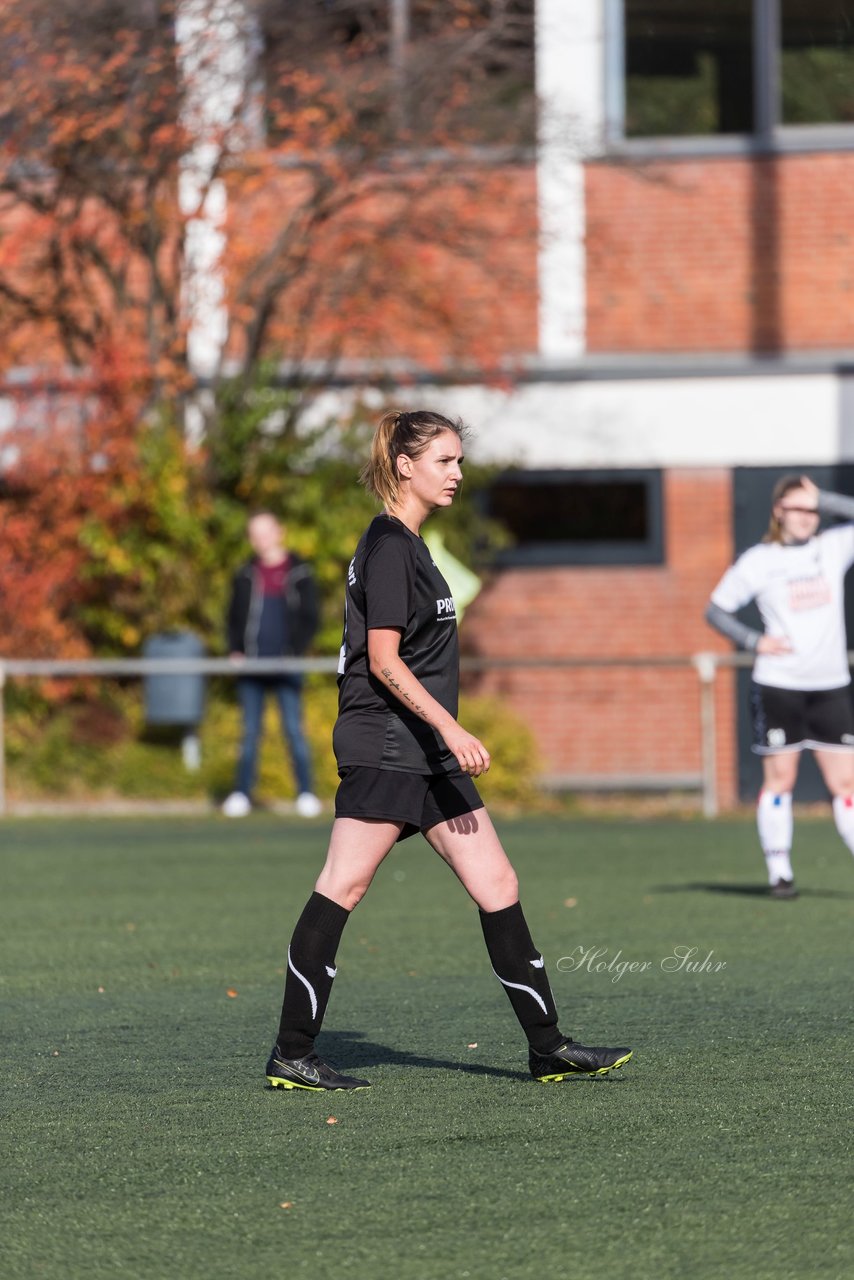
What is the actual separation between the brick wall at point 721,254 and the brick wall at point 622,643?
4.20ft

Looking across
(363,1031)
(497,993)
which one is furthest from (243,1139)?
(497,993)

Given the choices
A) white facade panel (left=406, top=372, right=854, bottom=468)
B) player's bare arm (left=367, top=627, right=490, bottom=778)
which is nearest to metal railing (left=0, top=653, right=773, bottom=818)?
white facade panel (left=406, top=372, right=854, bottom=468)

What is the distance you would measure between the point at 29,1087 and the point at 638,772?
11.2m

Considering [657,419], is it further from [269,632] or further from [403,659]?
[403,659]

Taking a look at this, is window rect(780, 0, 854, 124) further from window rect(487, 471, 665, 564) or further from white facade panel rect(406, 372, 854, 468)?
window rect(487, 471, 665, 564)

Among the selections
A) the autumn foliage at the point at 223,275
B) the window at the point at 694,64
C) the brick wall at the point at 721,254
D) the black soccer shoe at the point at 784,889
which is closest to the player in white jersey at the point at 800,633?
the black soccer shoe at the point at 784,889

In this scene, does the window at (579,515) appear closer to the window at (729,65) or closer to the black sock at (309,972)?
the window at (729,65)

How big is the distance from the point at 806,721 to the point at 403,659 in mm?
4631

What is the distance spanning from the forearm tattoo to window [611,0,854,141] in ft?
40.9

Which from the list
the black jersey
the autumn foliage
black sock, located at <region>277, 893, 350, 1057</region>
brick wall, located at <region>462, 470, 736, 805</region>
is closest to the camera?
the black jersey

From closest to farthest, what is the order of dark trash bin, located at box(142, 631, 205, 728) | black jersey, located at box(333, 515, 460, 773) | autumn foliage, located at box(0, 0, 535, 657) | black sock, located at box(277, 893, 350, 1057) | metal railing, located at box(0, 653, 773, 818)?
black jersey, located at box(333, 515, 460, 773) → black sock, located at box(277, 893, 350, 1057) → metal railing, located at box(0, 653, 773, 818) → dark trash bin, located at box(142, 631, 205, 728) → autumn foliage, located at box(0, 0, 535, 657)

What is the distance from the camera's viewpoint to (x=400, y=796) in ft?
17.5

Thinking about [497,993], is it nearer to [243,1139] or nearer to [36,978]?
[36,978]

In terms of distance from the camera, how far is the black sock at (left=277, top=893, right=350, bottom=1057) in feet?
17.7
